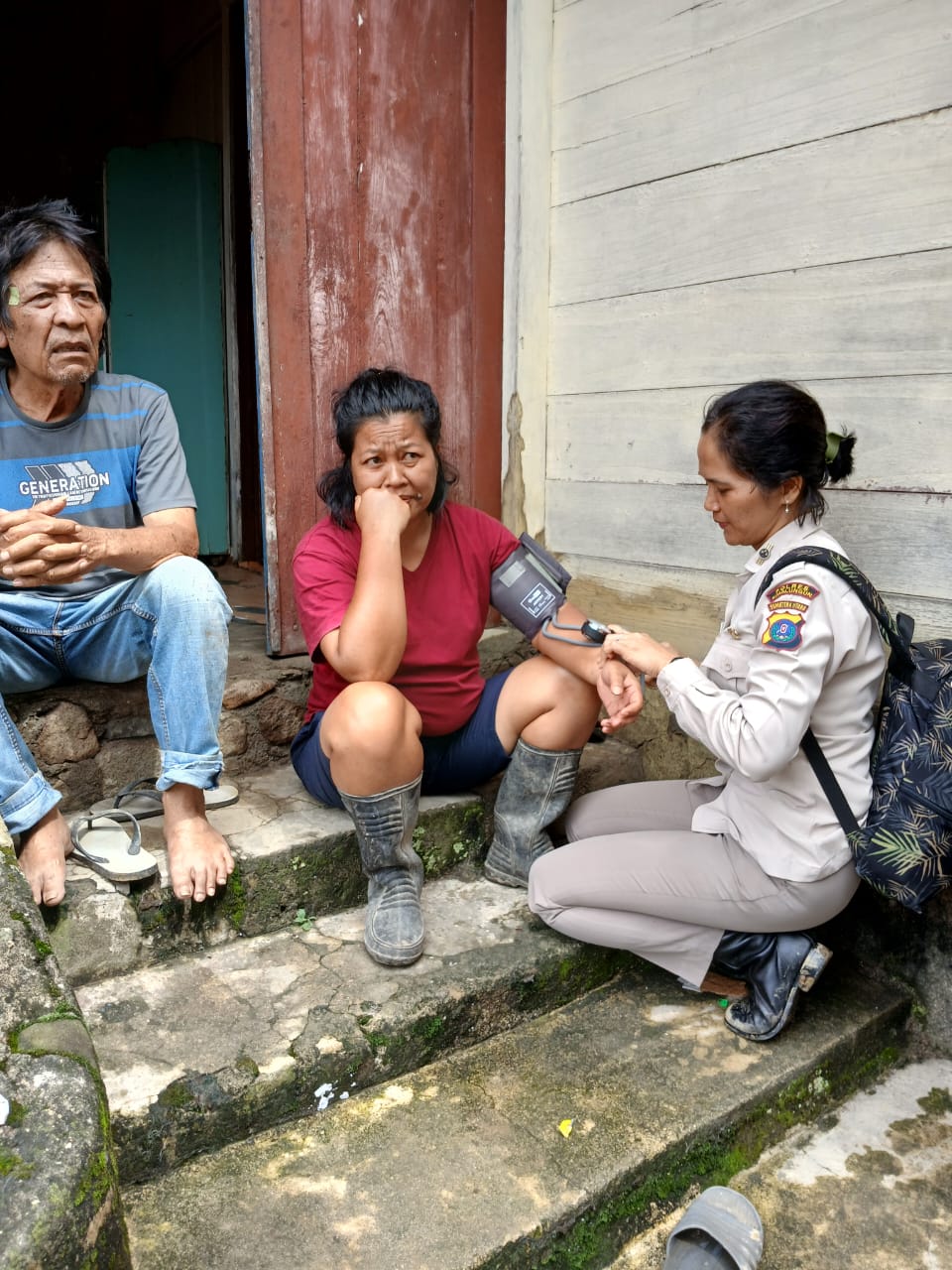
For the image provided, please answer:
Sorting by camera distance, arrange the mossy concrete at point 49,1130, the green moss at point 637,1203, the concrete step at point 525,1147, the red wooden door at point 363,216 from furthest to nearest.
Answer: the red wooden door at point 363,216 < the green moss at point 637,1203 < the concrete step at point 525,1147 < the mossy concrete at point 49,1130

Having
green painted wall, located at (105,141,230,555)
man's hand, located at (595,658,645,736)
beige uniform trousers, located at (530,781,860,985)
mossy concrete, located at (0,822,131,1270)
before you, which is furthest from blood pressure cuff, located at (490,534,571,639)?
green painted wall, located at (105,141,230,555)

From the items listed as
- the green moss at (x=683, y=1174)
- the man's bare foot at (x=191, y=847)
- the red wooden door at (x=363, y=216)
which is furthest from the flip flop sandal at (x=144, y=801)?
the green moss at (x=683, y=1174)

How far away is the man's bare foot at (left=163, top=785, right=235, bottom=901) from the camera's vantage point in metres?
2.11

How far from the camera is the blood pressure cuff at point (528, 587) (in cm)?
258

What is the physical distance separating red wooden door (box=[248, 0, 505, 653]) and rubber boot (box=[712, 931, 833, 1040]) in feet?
5.37

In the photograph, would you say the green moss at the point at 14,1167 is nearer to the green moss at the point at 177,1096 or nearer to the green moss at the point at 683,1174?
the green moss at the point at 177,1096

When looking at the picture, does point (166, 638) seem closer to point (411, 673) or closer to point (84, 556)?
point (84, 556)

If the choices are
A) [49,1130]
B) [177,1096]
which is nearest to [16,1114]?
[49,1130]

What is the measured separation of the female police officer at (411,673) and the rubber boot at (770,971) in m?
0.58

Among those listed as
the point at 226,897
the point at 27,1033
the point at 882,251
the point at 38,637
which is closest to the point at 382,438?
the point at 38,637

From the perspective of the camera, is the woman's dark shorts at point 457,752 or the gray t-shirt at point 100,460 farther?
the woman's dark shorts at point 457,752

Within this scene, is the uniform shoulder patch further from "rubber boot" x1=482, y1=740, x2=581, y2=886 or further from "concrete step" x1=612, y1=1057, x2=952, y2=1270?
"concrete step" x1=612, y1=1057, x2=952, y2=1270

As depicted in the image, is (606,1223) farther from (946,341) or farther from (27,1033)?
(946,341)

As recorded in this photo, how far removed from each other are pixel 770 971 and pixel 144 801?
160 centimetres
